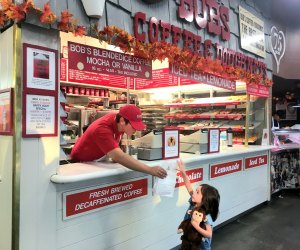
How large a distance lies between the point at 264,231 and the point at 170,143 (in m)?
2.12

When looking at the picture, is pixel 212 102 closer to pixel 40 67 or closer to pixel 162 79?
pixel 162 79

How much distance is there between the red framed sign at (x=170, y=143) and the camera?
312cm

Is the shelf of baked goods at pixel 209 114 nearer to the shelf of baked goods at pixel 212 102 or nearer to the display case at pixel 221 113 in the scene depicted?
the display case at pixel 221 113

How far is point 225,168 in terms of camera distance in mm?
4148

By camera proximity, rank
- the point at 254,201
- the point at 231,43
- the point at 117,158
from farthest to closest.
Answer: the point at 254,201 < the point at 231,43 < the point at 117,158

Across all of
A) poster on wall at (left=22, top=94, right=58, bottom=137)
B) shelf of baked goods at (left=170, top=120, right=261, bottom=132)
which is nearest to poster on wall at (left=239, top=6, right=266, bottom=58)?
shelf of baked goods at (left=170, top=120, right=261, bottom=132)

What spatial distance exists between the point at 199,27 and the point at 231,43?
928mm

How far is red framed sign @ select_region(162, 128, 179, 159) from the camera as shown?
3.12 m

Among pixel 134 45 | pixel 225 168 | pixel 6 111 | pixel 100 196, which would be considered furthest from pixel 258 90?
pixel 6 111

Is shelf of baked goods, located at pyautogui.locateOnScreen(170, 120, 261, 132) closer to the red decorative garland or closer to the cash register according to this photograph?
the red decorative garland

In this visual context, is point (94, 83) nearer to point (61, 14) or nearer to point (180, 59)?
point (180, 59)

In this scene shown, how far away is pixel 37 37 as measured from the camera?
2184mm

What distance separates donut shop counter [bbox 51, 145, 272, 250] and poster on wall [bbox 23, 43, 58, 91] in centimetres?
69

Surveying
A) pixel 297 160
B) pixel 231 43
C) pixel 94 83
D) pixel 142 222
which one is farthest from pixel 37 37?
pixel 297 160
